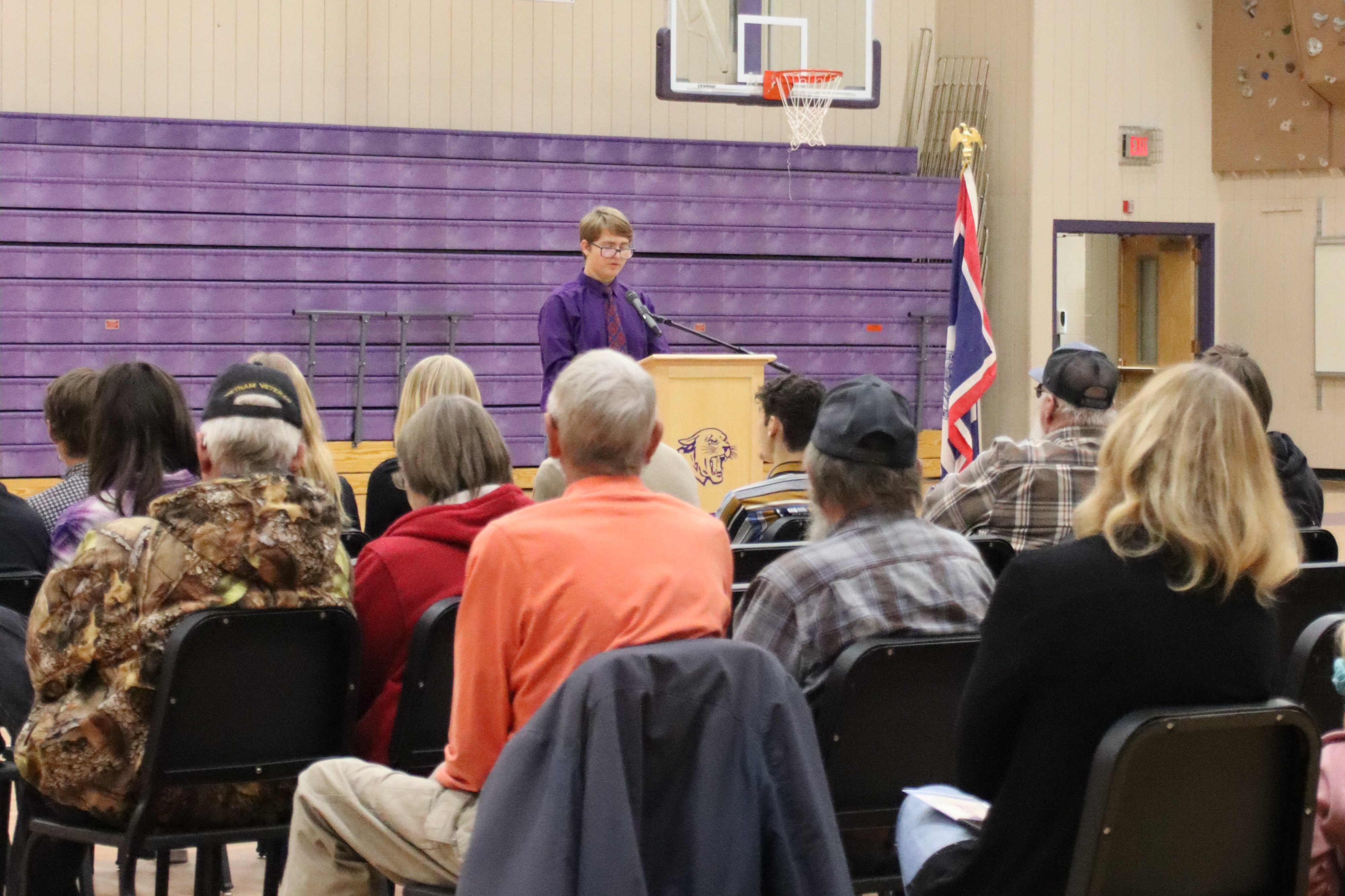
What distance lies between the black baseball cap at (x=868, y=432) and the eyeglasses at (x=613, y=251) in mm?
3712

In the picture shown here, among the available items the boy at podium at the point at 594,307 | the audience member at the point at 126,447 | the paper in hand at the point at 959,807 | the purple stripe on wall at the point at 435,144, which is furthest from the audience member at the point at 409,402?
the purple stripe on wall at the point at 435,144

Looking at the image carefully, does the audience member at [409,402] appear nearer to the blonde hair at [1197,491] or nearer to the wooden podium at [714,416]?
the blonde hair at [1197,491]

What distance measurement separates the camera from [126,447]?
2943mm

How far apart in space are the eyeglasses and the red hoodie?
3493mm

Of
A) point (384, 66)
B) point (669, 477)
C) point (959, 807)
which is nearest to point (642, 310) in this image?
point (669, 477)

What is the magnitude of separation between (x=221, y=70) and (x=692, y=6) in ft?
→ 11.3

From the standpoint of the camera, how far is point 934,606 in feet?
7.36

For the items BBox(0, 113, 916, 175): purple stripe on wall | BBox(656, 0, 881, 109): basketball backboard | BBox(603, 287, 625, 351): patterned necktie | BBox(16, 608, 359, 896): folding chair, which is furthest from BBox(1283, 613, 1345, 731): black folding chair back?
BBox(0, 113, 916, 175): purple stripe on wall

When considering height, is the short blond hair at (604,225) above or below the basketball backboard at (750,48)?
below

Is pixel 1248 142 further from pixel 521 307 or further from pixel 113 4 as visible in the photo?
pixel 113 4

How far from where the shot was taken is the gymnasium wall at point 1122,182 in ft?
37.9

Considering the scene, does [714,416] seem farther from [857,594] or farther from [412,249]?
[857,594]

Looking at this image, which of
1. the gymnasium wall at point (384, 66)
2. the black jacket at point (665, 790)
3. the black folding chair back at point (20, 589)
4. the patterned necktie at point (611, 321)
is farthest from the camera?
the gymnasium wall at point (384, 66)

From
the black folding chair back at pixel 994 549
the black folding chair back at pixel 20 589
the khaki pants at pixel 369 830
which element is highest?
the black folding chair back at pixel 994 549
